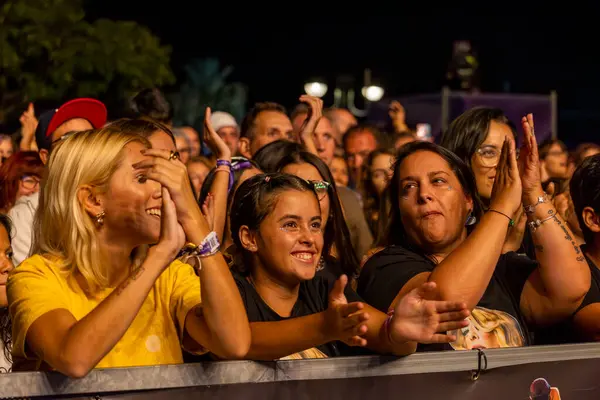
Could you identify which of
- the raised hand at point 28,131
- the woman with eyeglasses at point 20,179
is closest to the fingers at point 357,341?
the woman with eyeglasses at point 20,179

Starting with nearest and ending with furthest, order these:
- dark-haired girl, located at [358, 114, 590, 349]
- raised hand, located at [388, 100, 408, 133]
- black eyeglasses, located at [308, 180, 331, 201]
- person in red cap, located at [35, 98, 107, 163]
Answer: dark-haired girl, located at [358, 114, 590, 349] → black eyeglasses, located at [308, 180, 331, 201] → person in red cap, located at [35, 98, 107, 163] → raised hand, located at [388, 100, 408, 133]

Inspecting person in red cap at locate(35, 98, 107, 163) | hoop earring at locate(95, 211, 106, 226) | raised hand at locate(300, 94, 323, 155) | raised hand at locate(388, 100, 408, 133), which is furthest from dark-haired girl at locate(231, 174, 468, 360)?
raised hand at locate(388, 100, 408, 133)

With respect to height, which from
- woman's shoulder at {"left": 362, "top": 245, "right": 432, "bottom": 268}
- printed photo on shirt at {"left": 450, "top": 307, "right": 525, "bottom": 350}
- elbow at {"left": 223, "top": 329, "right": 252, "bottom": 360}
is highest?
woman's shoulder at {"left": 362, "top": 245, "right": 432, "bottom": 268}

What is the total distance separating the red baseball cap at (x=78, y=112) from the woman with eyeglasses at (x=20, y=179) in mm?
288

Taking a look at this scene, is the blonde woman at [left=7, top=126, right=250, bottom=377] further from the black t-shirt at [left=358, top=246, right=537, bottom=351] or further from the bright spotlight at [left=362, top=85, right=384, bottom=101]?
the bright spotlight at [left=362, top=85, right=384, bottom=101]

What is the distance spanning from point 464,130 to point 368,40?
39.8 m

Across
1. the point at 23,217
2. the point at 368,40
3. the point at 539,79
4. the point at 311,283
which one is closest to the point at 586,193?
the point at 311,283

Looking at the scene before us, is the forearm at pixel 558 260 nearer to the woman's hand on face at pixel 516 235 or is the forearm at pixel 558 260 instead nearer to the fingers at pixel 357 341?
the woman's hand on face at pixel 516 235

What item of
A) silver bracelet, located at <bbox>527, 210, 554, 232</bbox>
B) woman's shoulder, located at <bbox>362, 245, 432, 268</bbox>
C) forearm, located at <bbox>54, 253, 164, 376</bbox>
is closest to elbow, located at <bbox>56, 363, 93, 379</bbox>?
forearm, located at <bbox>54, 253, 164, 376</bbox>

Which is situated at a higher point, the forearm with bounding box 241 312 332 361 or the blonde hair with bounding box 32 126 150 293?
the blonde hair with bounding box 32 126 150 293

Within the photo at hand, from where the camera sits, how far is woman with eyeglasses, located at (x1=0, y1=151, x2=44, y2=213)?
625cm

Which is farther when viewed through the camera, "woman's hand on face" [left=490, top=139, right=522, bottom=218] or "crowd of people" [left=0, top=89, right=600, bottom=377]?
"woman's hand on face" [left=490, top=139, right=522, bottom=218]

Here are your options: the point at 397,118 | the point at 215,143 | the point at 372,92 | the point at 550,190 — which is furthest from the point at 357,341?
the point at 372,92

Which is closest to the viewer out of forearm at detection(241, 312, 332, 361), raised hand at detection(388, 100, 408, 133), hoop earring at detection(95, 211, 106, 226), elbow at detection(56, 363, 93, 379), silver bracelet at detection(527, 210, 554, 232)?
elbow at detection(56, 363, 93, 379)
